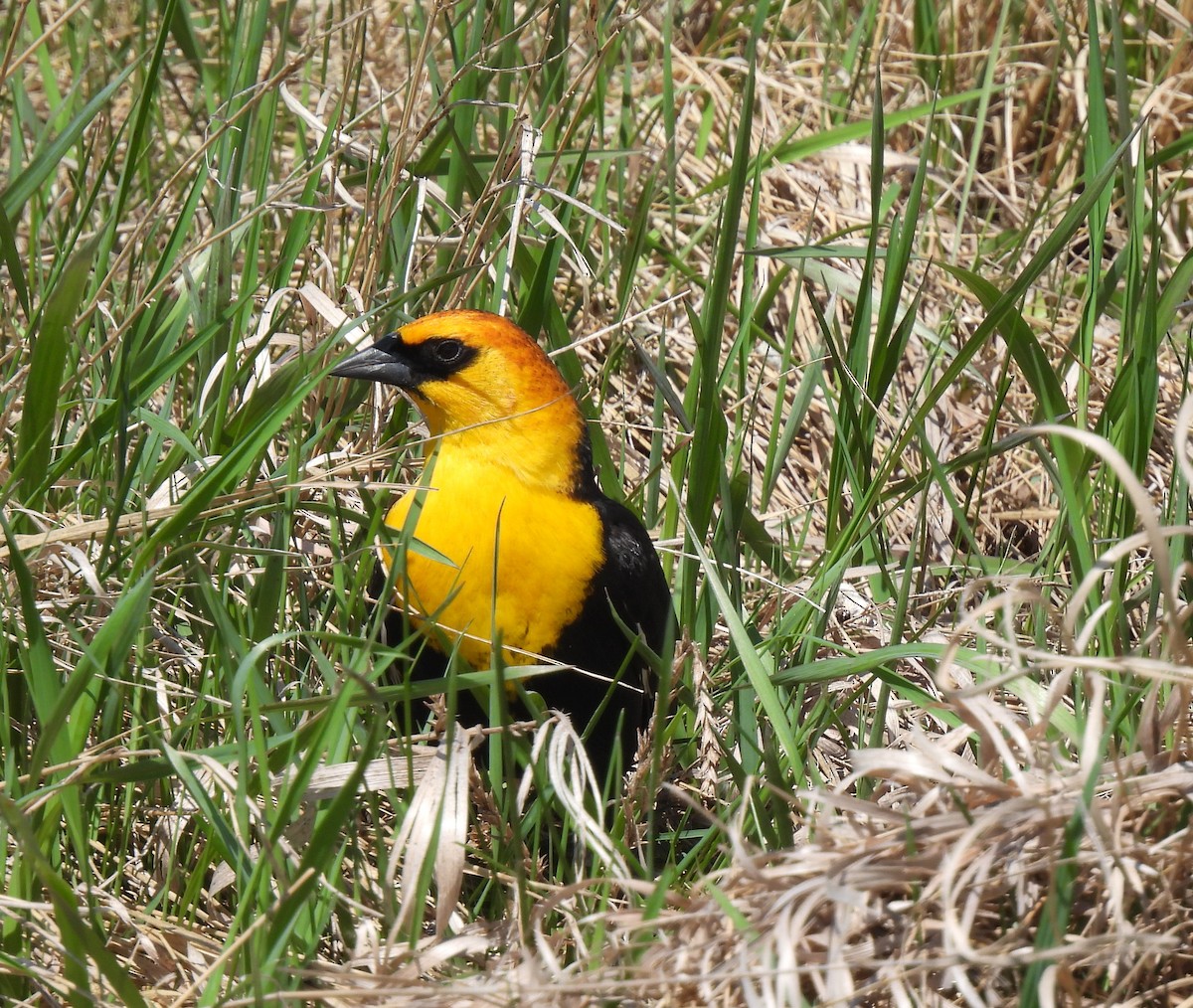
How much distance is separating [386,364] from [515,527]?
461 millimetres

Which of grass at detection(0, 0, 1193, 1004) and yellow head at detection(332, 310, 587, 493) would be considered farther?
yellow head at detection(332, 310, 587, 493)

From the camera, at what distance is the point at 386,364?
3164mm

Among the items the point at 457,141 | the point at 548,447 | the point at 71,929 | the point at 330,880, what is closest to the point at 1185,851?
the point at 330,880

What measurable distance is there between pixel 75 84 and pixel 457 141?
47.6 inches

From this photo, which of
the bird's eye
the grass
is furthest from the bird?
the grass

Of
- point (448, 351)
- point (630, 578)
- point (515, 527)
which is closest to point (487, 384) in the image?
point (448, 351)

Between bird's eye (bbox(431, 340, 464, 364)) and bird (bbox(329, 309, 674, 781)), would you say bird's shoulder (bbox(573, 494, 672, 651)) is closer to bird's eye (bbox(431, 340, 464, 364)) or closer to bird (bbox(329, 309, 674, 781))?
bird (bbox(329, 309, 674, 781))

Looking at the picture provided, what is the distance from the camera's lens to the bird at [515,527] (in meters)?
2.96

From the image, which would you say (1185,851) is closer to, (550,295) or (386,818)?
(386,818)

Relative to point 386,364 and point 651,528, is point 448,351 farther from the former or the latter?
point 651,528

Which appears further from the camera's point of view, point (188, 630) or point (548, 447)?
point (548, 447)

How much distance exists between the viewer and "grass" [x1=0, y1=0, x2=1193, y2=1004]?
6.36 ft

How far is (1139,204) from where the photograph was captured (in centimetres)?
296

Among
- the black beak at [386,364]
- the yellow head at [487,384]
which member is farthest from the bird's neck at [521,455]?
the black beak at [386,364]
